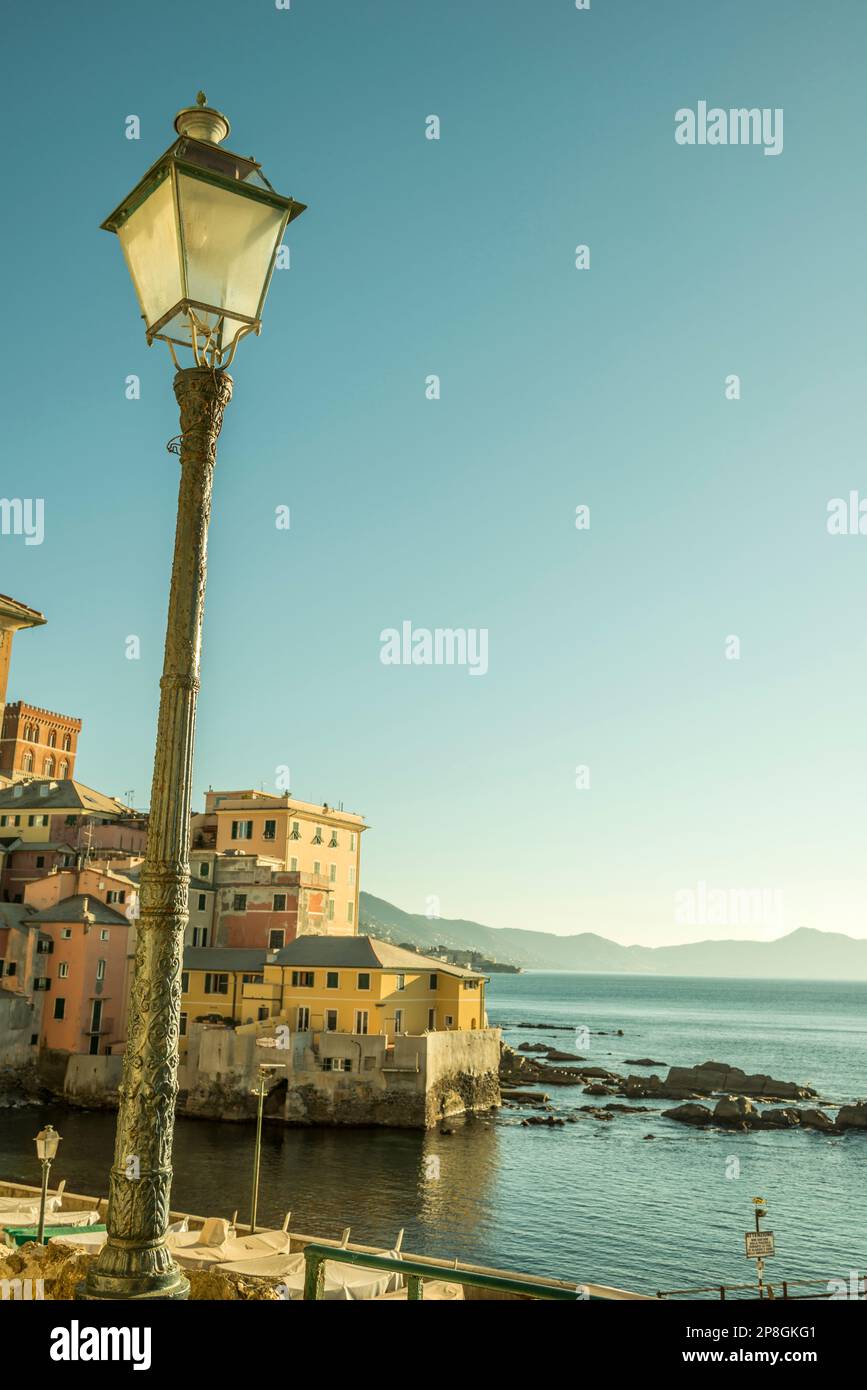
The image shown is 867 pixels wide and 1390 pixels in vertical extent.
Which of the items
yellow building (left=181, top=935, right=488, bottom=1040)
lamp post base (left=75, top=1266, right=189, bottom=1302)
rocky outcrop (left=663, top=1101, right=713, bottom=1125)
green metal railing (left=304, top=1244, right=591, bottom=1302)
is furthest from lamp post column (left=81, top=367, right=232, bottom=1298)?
rocky outcrop (left=663, top=1101, right=713, bottom=1125)

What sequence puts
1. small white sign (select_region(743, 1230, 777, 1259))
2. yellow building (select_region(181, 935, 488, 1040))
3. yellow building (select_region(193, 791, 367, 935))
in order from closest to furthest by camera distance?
small white sign (select_region(743, 1230, 777, 1259)), yellow building (select_region(181, 935, 488, 1040)), yellow building (select_region(193, 791, 367, 935))

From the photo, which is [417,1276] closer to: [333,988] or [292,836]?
[333,988]

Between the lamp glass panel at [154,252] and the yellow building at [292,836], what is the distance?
71753 mm

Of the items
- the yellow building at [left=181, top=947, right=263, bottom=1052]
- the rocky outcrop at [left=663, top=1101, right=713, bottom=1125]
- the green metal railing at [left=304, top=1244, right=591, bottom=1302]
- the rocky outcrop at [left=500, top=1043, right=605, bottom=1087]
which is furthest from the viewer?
the rocky outcrop at [left=500, top=1043, right=605, bottom=1087]

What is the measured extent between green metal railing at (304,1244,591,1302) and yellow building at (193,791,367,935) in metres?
72.2

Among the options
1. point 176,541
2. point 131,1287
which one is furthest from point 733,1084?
point 176,541

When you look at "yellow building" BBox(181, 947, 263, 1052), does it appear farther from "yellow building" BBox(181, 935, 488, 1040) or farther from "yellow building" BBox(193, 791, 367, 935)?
"yellow building" BBox(193, 791, 367, 935)

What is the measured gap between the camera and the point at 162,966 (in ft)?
18.4

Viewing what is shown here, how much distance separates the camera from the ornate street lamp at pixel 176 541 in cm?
540

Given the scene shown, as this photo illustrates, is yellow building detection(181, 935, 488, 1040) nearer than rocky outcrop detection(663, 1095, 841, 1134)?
Yes

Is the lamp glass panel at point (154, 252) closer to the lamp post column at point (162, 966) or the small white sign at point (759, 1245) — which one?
the lamp post column at point (162, 966)

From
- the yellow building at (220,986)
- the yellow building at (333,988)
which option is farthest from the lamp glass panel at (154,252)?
the yellow building at (220,986)

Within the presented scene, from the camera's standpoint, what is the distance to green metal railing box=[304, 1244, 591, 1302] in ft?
14.3
